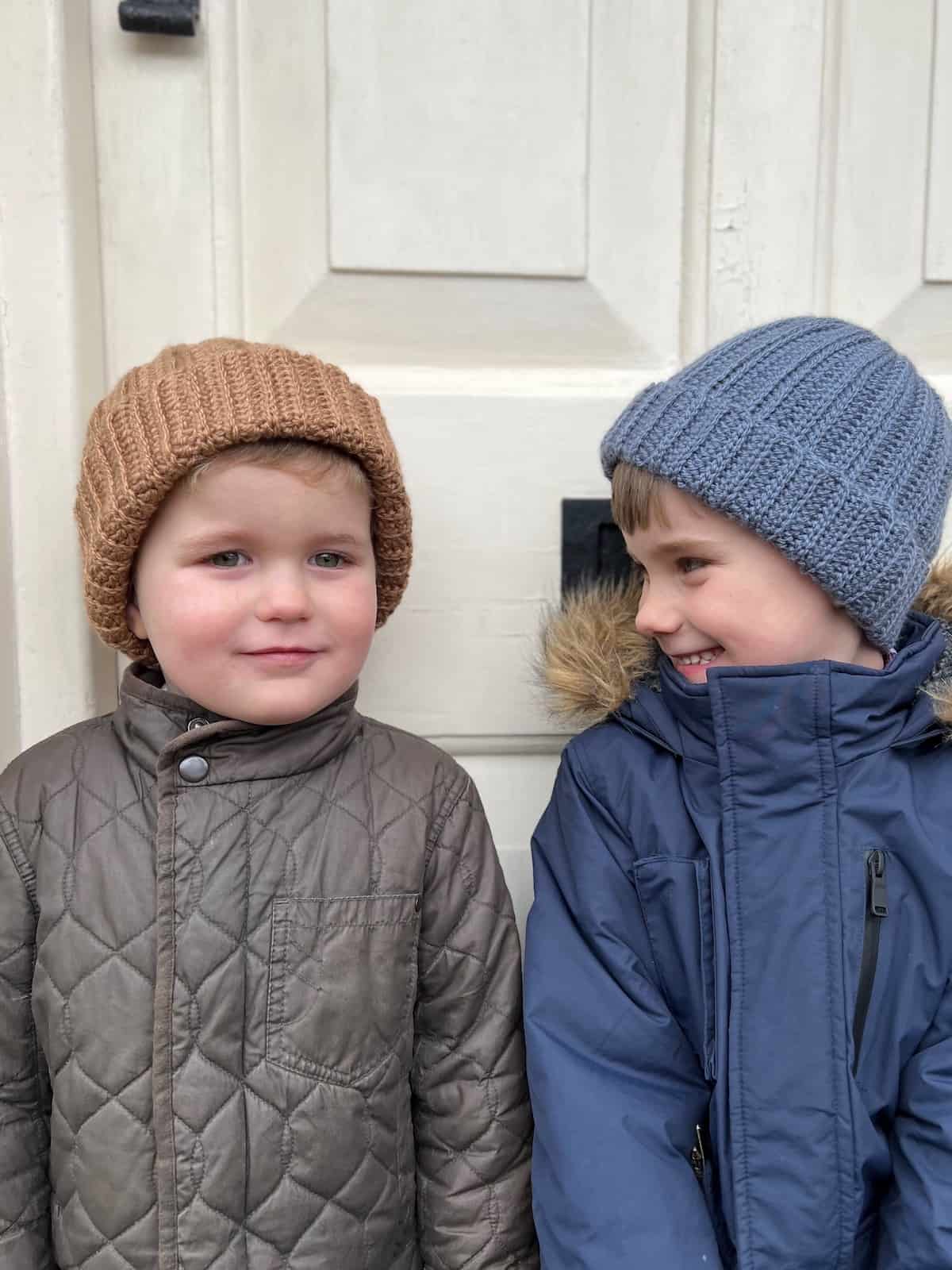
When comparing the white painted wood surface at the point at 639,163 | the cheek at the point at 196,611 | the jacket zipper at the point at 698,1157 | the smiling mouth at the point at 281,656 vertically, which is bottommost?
the jacket zipper at the point at 698,1157

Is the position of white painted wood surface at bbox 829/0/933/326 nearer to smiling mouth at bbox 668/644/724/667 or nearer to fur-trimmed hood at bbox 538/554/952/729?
fur-trimmed hood at bbox 538/554/952/729

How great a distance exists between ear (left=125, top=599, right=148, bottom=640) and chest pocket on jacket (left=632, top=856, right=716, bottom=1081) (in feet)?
1.57

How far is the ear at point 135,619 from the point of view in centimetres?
86

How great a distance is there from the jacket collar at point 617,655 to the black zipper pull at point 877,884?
144 mm

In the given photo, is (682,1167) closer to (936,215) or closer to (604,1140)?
(604,1140)

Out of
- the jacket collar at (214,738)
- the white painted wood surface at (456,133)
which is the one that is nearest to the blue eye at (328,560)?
the jacket collar at (214,738)

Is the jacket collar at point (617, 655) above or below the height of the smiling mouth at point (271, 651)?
below

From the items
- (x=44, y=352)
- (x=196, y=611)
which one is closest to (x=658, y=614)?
(x=196, y=611)

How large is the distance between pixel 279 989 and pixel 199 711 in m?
0.24

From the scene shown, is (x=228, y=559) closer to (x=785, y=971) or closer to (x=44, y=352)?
(x=44, y=352)

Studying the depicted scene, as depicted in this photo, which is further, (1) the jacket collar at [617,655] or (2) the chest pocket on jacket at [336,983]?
(1) the jacket collar at [617,655]

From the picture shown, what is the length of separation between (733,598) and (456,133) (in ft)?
1.76

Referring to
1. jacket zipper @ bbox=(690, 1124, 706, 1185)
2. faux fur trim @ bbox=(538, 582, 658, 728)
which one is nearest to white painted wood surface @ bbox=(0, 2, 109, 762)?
faux fur trim @ bbox=(538, 582, 658, 728)

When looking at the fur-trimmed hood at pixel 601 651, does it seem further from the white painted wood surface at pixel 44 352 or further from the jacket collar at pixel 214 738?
the white painted wood surface at pixel 44 352
